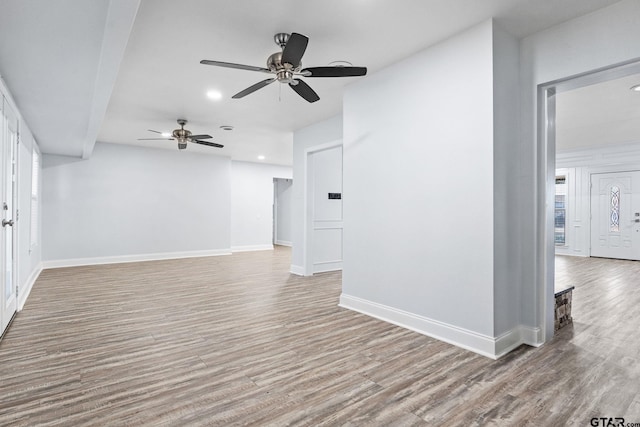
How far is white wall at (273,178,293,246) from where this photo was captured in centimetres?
1153

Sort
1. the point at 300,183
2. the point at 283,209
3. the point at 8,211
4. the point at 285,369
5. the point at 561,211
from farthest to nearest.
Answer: the point at 283,209 → the point at 561,211 → the point at 300,183 → the point at 8,211 → the point at 285,369

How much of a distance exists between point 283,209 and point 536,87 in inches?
371

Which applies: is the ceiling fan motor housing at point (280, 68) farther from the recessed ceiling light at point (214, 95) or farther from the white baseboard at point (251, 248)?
the white baseboard at point (251, 248)

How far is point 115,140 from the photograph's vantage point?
280 inches

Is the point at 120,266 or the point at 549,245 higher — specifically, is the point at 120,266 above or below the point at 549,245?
below

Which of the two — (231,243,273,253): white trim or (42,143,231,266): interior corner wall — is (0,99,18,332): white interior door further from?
(231,243,273,253): white trim

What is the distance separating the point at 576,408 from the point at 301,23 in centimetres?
315

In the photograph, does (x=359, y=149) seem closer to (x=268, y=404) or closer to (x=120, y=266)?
(x=268, y=404)

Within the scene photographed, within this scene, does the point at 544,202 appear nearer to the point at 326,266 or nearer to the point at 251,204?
the point at 326,266

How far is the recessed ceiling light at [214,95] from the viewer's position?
4.24 m

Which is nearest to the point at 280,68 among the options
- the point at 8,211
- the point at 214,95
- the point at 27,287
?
the point at 214,95

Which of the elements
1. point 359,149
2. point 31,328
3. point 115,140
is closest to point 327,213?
point 359,149

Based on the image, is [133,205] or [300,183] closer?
[300,183]

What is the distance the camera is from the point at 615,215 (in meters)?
A: 7.93
